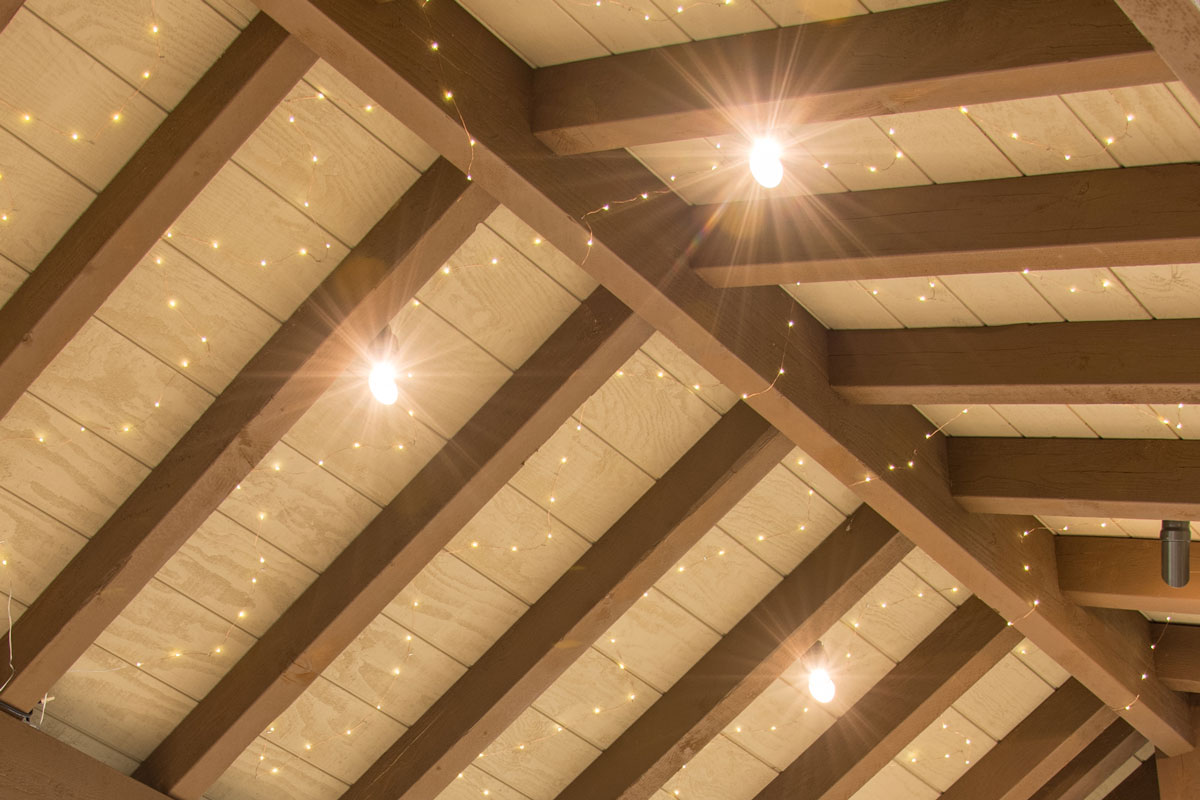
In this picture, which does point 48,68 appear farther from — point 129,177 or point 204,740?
point 204,740

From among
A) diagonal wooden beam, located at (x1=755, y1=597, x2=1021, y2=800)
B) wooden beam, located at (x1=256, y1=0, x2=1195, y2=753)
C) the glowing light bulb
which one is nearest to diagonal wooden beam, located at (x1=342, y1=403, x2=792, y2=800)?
wooden beam, located at (x1=256, y1=0, x2=1195, y2=753)

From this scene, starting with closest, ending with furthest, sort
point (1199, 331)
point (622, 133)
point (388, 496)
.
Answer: point (622, 133) < point (1199, 331) < point (388, 496)

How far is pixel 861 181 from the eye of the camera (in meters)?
3.02

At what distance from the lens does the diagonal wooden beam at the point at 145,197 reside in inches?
110

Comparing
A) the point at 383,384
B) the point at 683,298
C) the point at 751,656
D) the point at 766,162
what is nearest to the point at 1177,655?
the point at 751,656

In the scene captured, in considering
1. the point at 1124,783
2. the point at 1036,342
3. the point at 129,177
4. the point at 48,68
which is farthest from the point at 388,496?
the point at 1124,783

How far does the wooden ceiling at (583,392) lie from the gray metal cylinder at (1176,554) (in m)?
0.17

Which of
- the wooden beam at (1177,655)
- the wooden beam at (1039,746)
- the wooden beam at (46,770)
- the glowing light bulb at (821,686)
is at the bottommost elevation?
the wooden beam at (46,770)

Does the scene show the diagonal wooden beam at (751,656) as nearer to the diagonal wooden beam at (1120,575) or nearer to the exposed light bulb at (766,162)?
the diagonal wooden beam at (1120,575)

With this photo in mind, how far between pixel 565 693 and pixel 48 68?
244 centimetres

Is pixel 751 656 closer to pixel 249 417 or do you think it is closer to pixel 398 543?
pixel 398 543

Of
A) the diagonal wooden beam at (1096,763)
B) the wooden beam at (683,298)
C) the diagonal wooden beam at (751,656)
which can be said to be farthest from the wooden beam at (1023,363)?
the diagonal wooden beam at (1096,763)

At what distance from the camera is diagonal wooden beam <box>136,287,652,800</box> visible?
3.34 m

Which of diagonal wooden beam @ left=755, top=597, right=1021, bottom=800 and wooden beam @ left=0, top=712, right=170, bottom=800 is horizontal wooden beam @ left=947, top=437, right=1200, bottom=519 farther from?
wooden beam @ left=0, top=712, right=170, bottom=800
